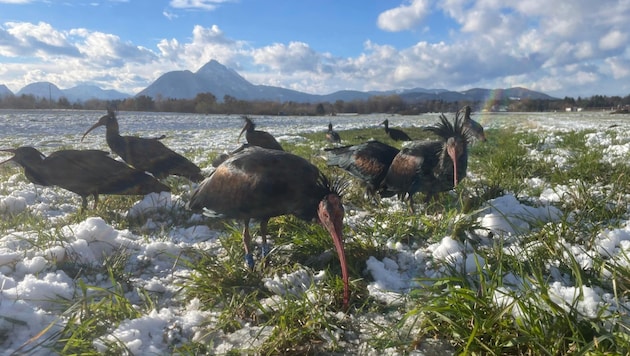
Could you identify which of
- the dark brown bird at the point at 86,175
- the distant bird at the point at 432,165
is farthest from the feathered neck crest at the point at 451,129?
the dark brown bird at the point at 86,175

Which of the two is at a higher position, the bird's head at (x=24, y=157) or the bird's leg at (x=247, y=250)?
the bird's head at (x=24, y=157)

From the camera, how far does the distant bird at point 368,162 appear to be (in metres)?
5.62

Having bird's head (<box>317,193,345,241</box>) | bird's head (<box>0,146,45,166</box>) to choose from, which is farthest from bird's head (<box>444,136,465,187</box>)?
bird's head (<box>0,146,45,166</box>)

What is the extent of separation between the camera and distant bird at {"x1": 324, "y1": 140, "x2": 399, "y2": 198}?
562cm

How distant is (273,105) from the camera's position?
58250 millimetres

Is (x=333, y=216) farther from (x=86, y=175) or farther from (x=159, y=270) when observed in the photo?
(x=86, y=175)

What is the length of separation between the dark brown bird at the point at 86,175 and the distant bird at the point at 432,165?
10.6 feet

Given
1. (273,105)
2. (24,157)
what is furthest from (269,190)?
(273,105)

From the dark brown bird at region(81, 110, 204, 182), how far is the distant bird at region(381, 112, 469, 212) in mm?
3277

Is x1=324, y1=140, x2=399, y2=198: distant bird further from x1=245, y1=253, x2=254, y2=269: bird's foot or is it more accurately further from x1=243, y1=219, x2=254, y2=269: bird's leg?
x1=245, y1=253, x2=254, y2=269: bird's foot

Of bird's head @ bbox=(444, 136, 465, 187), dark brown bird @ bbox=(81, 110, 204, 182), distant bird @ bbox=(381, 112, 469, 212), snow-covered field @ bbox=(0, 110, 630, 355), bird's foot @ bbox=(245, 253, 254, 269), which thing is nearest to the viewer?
snow-covered field @ bbox=(0, 110, 630, 355)

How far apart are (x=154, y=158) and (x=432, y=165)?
460 centimetres

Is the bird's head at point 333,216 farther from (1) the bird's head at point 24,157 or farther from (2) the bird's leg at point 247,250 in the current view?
(1) the bird's head at point 24,157

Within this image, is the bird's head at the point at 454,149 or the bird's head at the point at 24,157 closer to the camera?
the bird's head at the point at 454,149
